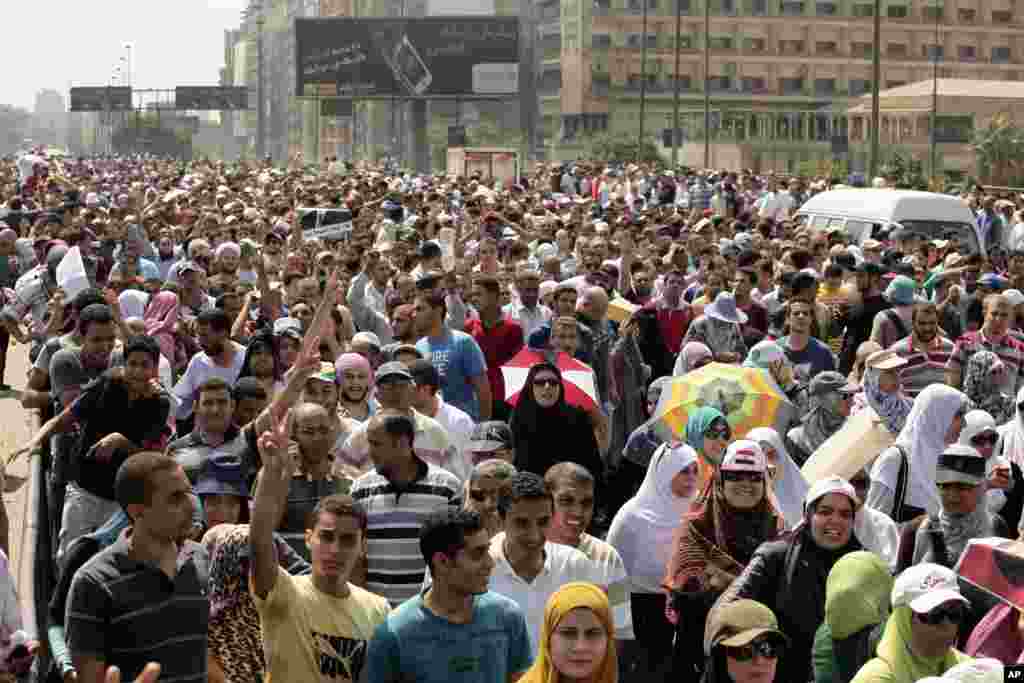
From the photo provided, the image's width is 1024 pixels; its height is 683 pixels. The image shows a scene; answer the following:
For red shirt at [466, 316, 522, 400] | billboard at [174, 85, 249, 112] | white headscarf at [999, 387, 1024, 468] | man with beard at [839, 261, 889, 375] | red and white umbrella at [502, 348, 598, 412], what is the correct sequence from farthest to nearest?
billboard at [174, 85, 249, 112], man with beard at [839, 261, 889, 375], red shirt at [466, 316, 522, 400], red and white umbrella at [502, 348, 598, 412], white headscarf at [999, 387, 1024, 468]

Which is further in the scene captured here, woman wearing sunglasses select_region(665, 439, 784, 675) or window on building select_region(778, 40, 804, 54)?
window on building select_region(778, 40, 804, 54)

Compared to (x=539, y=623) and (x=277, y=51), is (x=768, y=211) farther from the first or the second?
(x=277, y=51)

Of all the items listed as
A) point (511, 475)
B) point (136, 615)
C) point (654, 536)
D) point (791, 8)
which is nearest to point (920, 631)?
point (511, 475)

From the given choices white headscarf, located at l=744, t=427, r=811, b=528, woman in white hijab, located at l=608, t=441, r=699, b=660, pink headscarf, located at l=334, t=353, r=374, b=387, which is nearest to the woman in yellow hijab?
woman in white hijab, located at l=608, t=441, r=699, b=660

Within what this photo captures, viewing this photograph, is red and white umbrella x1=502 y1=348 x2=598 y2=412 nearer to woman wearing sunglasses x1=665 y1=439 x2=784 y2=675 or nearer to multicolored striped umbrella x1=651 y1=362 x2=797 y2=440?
multicolored striped umbrella x1=651 y1=362 x2=797 y2=440

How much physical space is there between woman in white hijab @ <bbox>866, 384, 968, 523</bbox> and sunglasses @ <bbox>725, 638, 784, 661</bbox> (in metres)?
3.40

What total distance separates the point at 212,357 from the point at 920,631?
235 inches

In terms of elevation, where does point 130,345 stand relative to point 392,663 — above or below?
above

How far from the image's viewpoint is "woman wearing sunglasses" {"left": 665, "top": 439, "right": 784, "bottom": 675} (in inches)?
308

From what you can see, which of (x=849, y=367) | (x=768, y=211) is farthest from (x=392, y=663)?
(x=768, y=211)

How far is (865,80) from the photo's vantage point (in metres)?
119

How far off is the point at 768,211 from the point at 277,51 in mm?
156431

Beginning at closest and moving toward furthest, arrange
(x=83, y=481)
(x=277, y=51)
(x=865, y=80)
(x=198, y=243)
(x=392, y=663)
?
(x=392, y=663), (x=83, y=481), (x=198, y=243), (x=865, y=80), (x=277, y=51)

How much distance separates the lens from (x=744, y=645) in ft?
18.8
